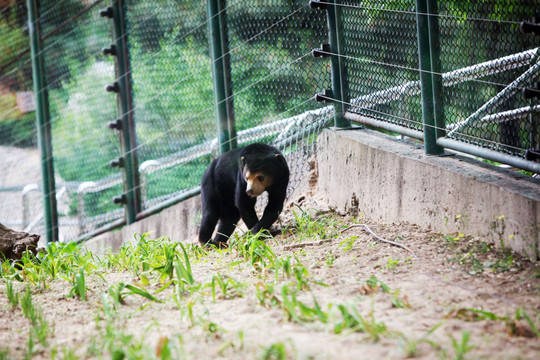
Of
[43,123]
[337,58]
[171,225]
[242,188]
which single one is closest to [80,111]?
[43,123]

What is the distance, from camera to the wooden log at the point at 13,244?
5.02m

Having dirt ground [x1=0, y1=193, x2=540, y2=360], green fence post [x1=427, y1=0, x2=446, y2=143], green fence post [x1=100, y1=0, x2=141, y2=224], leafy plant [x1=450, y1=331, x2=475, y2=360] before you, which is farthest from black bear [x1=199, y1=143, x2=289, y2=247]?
leafy plant [x1=450, y1=331, x2=475, y2=360]

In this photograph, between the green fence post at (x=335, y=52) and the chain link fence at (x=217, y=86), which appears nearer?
the chain link fence at (x=217, y=86)

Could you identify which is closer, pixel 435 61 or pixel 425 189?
pixel 425 189

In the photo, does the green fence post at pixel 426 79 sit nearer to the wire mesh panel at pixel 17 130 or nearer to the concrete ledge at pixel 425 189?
the concrete ledge at pixel 425 189

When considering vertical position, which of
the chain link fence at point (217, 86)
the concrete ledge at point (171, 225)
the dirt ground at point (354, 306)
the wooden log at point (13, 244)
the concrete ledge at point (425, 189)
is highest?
the chain link fence at point (217, 86)

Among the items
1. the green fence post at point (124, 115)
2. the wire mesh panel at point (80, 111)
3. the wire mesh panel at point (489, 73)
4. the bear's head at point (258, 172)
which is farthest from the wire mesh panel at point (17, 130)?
the wire mesh panel at point (489, 73)

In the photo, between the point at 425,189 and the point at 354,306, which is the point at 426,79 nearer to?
the point at 425,189

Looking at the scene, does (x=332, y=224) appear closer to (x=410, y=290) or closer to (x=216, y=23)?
(x=410, y=290)

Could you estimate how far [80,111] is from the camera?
830 centimetres

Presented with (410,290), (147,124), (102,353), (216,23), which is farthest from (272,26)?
(102,353)

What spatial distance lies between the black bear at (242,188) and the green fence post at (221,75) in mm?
470

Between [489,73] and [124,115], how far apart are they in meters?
4.56

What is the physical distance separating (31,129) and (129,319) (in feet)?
21.7
